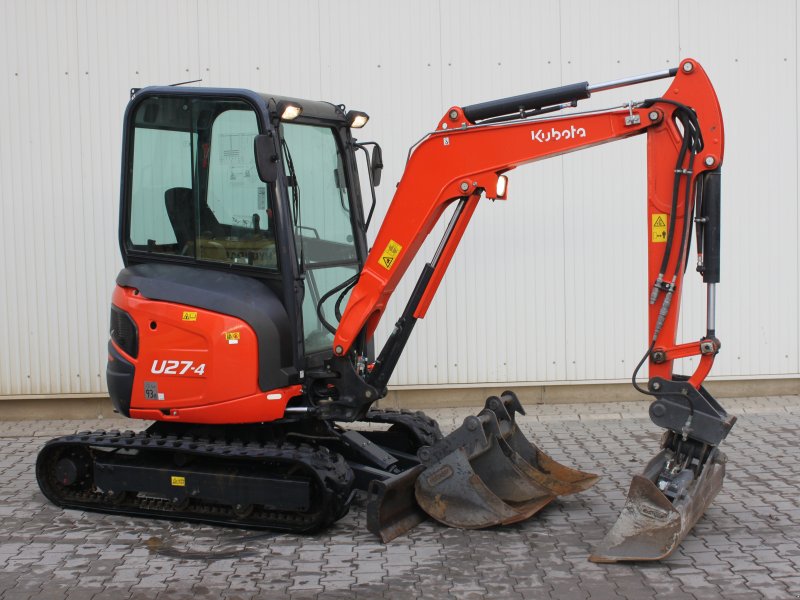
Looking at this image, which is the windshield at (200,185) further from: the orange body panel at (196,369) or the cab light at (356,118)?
the cab light at (356,118)

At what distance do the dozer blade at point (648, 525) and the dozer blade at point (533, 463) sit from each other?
1.03m

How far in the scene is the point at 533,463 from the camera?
294 inches

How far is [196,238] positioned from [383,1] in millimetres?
4052

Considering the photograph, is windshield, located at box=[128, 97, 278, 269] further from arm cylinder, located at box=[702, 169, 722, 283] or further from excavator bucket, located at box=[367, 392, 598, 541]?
arm cylinder, located at box=[702, 169, 722, 283]

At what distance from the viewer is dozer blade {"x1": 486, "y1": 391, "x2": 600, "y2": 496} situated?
23.4ft

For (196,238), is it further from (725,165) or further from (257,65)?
(725,165)

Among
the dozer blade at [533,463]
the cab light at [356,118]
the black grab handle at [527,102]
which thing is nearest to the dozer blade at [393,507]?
the dozer blade at [533,463]

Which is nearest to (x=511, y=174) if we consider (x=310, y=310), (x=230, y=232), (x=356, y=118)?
(x=356, y=118)

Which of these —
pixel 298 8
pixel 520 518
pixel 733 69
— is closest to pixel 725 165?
pixel 733 69

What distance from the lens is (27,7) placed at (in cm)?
1005

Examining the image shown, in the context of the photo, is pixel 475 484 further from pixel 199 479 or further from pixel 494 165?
pixel 494 165

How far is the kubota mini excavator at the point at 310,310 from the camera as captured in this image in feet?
20.5

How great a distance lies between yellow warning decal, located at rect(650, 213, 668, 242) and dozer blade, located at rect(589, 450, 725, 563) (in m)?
1.39

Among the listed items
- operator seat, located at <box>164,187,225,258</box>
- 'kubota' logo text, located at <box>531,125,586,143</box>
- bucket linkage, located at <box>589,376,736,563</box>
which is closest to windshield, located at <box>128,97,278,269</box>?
operator seat, located at <box>164,187,225,258</box>
